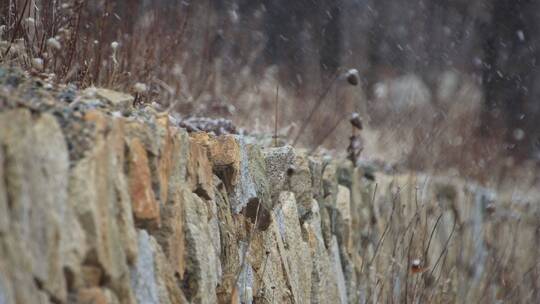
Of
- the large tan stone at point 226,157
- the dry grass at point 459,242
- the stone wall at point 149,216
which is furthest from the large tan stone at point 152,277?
the dry grass at point 459,242

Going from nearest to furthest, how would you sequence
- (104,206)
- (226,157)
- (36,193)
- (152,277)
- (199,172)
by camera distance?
1. (36,193)
2. (104,206)
3. (152,277)
4. (199,172)
5. (226,157)

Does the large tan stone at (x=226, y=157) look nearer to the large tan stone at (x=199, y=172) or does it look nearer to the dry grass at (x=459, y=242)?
the large tan stone at (x=199, y=172)

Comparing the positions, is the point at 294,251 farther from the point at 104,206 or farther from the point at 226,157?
the point at 104,206

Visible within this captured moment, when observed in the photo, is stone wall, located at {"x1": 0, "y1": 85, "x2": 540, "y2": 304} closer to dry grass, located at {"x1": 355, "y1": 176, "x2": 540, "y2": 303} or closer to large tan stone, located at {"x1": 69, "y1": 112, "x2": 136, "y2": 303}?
large tan stone, located at {"x1": 69, "y1": 112, "x2": 136, "y2": 303}

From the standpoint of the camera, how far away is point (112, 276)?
1615 mm

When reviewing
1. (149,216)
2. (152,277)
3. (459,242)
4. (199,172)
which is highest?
(199,172)

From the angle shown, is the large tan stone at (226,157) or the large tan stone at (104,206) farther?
the large tan stone at (226,157)

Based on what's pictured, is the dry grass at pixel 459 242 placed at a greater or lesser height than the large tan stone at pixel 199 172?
lesser

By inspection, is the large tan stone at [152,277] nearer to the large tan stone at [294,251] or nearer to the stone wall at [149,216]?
the stone wall at [149,216]

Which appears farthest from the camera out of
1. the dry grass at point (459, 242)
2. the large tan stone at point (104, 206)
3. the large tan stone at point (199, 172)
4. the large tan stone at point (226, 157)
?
the dry grass at point (459, 242)

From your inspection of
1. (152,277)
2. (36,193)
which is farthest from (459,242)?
(36,193)

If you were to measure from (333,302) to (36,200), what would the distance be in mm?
2628

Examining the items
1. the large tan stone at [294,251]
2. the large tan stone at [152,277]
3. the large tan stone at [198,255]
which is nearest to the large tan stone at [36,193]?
the large tan stone at [152,277]

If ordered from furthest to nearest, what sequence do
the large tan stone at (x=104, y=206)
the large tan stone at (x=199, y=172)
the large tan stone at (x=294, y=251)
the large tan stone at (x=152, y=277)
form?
the large tan stone at (x=294, y=251) < the large tan stone at (x=199, y=172) < the large tan stone at (x=152, y=277) < the large tan stone at (x=104, y=206)
